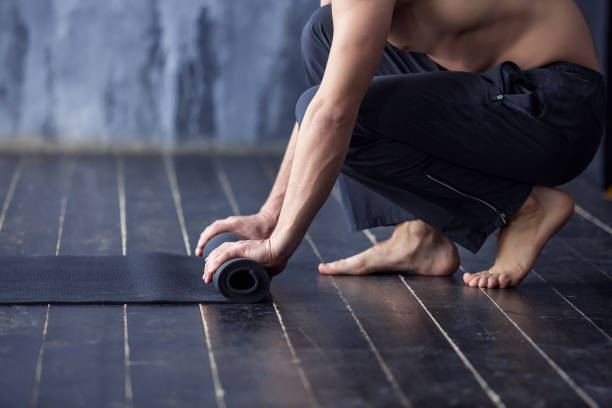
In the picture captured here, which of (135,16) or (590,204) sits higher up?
(135,16)

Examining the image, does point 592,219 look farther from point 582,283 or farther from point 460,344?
point 460,344

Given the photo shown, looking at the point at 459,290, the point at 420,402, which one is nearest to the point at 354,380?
the point at 420,402


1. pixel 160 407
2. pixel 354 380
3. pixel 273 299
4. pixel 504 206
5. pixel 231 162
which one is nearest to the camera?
pixel 160 407

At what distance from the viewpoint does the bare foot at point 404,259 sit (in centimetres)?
239

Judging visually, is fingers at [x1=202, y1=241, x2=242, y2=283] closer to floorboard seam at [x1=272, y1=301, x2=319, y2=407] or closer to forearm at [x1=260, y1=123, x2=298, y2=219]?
floorboard seam at [x1=272, y1=301, x2=319, y2=407]

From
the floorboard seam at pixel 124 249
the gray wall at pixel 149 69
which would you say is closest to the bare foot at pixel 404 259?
the floorboard seam at pixel 124 249

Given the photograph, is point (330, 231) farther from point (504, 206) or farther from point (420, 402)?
point (420, 402)

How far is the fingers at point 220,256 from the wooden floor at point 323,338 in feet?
0.25

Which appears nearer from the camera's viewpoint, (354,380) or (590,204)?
(354,380)

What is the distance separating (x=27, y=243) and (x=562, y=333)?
58.7 inches

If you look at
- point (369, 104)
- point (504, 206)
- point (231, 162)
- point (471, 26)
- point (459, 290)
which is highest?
point (471, 26)

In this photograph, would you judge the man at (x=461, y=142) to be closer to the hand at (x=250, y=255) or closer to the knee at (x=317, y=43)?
the hand at (x=250, y=255)

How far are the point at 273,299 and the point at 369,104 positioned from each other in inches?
19.7

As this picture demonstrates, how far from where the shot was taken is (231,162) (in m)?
4.17
